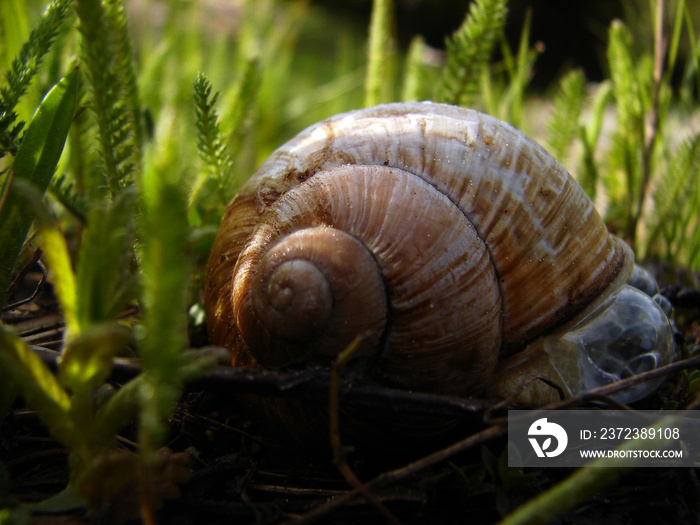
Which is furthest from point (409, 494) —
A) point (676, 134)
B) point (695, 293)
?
point (676, 134)

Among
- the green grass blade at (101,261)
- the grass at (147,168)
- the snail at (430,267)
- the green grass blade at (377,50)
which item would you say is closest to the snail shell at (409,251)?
the snail at (430,267)

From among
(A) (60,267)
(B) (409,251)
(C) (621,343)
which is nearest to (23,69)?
(A) (60,267)

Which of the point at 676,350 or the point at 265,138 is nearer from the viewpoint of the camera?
the point at 676,350

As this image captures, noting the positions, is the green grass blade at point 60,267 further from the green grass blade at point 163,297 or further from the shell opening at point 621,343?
the shell opening at point 621,343

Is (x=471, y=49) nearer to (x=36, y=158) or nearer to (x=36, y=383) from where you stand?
(x=36, y=158)

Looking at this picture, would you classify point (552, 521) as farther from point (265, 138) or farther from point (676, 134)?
point (676, 134)

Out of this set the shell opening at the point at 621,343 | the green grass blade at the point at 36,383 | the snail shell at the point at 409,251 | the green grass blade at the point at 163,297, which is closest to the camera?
the green grass blade at the point at 163,297
